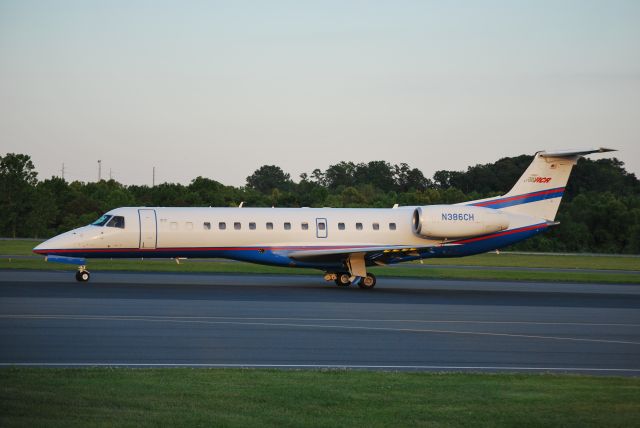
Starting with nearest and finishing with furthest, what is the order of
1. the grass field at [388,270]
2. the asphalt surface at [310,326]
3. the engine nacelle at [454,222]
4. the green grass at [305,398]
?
the green grass at [305,398] → the asphalt surface at [310,326] → the engine nacelle at [454,222] → the grass field at [388,270]

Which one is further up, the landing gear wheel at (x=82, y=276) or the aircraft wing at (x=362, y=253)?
the aircraft wing at (x=362, y=253)

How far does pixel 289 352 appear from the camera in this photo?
14.4 metres

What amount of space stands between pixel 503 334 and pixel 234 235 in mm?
14171

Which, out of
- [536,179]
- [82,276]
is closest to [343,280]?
[536,179]

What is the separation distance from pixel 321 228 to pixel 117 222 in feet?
23.7

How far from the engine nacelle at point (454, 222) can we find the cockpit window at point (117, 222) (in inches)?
419

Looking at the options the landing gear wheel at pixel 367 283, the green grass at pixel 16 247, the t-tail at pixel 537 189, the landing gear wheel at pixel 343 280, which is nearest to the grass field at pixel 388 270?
the green grass at pixel 16 247

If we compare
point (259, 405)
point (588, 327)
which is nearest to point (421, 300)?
point (588, 327)

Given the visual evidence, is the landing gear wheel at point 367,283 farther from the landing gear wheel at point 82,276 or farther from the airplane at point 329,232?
the landing gear wheel at point 82,276

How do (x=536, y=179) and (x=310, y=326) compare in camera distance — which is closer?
(x=310, y=326)

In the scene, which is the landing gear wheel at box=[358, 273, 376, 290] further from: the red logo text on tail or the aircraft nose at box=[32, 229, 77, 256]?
the aircraft nose at box=[32, 229, 77, 256]

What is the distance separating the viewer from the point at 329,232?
3086cm

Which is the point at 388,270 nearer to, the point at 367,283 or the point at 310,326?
the point at 367,283

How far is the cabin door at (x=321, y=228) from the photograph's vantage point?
30734mm
